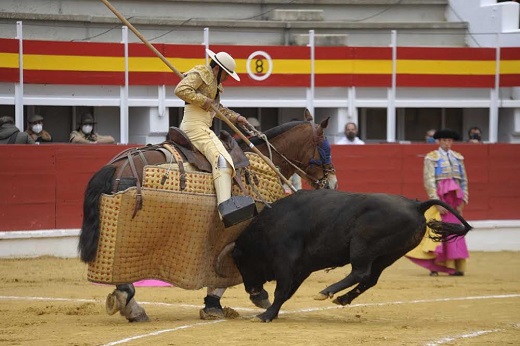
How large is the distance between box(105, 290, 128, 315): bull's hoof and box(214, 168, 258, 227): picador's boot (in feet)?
2.82

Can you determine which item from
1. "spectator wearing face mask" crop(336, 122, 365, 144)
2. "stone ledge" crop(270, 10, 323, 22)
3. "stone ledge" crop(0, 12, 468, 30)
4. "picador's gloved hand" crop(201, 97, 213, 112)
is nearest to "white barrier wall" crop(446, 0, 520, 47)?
"stone ledge" crop(0, 12, 468, 30)

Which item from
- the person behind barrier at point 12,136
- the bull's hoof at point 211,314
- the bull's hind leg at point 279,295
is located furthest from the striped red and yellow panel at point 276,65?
the bull's hind leg at point 279,295

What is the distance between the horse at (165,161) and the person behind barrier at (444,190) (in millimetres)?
3611

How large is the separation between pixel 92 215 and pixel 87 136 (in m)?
6.11

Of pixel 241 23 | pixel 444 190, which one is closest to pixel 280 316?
pixel 444 190

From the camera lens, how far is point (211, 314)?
27.3 feet

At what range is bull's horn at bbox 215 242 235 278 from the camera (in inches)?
331

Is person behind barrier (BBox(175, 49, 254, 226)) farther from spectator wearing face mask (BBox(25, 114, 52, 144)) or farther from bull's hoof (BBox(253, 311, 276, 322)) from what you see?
spectator wearing face mask (BBox(25, 114, 52, 144))

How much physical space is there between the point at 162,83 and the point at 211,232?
7.06m

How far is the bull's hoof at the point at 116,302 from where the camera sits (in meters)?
7.99

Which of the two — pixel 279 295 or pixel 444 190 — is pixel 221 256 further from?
pixel 444 190

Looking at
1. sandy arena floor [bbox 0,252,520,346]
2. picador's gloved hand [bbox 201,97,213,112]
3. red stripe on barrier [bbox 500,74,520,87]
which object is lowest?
sandy arena floor [bbox 0,252,520,346]

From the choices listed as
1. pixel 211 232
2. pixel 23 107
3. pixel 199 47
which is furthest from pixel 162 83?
pixel 211 232

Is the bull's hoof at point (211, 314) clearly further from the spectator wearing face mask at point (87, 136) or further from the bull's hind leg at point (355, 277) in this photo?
the spectator wearing face mask at point (87, 136)
